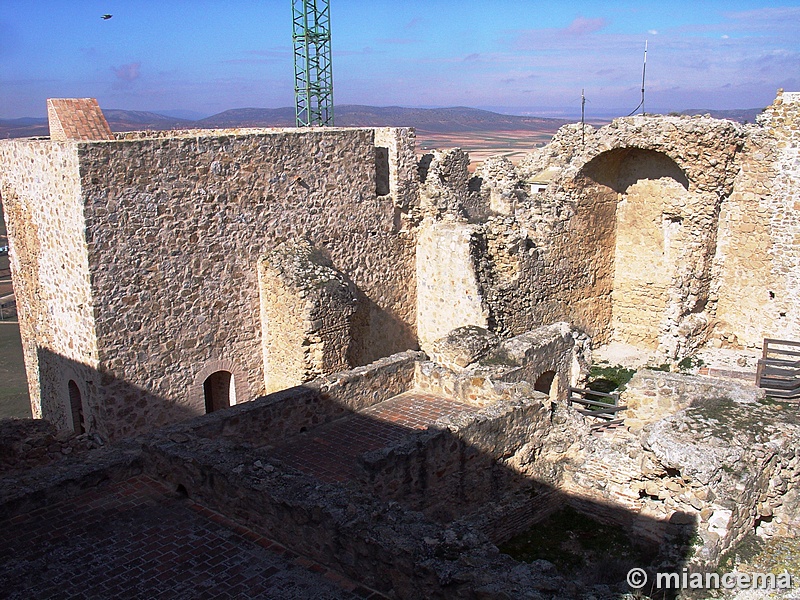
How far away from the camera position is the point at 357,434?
28.1ft

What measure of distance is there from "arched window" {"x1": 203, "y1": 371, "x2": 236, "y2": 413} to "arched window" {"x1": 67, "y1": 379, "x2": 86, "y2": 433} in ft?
5.94

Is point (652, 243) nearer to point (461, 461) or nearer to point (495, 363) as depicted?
point (495, 363)

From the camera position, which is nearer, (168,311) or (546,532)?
(546,532)

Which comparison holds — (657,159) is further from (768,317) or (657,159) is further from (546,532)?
(546,532)

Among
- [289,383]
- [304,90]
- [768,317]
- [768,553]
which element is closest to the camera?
[768,553]

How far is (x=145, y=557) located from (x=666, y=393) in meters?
6.32

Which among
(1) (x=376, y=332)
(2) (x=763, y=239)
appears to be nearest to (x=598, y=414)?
(1) (x=376, y=332)

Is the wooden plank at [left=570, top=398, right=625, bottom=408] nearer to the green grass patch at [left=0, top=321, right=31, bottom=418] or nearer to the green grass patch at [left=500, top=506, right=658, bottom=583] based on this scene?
the green grass patch at [left=500, top=506, right=658, bottom=583]

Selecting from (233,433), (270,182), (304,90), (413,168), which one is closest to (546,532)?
(233,433)

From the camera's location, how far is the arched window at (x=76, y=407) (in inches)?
448

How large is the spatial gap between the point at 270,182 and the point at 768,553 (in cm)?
847

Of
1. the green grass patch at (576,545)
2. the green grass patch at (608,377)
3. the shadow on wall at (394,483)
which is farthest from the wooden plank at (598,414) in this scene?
the green grass patch at (608,377)

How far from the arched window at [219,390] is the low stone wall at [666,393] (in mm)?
5910

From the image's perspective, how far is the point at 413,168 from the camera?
1435cm
